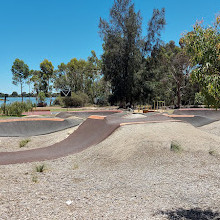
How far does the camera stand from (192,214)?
4844mm

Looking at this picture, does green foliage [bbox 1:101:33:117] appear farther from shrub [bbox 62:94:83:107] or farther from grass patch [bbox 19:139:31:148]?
shrub [bbox 62:94:83:107]

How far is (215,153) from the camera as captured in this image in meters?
9.42

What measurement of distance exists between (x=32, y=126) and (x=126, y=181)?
11.1m

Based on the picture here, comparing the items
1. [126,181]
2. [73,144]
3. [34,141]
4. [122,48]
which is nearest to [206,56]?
[126,181]

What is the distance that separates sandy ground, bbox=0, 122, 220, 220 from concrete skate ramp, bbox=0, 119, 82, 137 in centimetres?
627

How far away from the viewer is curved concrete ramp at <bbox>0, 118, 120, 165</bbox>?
10148 mm

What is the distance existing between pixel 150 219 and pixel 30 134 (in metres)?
12.6

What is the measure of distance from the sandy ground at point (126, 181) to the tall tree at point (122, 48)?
868 inches

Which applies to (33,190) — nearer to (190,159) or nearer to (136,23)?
(190,159)

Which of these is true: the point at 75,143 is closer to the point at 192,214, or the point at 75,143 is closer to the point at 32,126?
the point at 32,126

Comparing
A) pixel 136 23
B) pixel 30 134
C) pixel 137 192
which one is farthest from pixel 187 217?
pixel 136 23

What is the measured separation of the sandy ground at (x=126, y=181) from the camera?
5.03m

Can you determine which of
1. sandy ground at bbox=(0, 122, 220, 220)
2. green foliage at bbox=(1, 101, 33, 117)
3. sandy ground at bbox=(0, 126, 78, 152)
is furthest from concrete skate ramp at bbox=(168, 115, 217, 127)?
green foliage at bbox=(1, 101, 33, 117)

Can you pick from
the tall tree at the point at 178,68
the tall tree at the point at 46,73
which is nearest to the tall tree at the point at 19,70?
the tall tree at the point at 46,73
